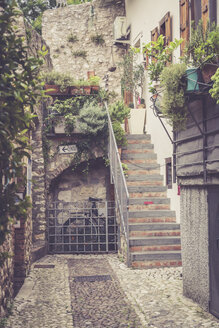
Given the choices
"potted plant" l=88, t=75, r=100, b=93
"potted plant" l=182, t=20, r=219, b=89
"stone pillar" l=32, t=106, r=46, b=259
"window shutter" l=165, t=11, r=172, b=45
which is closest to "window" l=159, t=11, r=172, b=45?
"window shutter" l=165, t=11, r=172, b=45

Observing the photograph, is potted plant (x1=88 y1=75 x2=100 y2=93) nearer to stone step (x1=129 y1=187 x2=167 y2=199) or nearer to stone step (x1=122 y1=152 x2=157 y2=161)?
stone step (x1=122 y1=152 x2=157 y2=161)

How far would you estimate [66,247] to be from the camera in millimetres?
11297

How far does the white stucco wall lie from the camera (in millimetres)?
9484

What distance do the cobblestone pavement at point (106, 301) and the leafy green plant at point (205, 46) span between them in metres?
2.95

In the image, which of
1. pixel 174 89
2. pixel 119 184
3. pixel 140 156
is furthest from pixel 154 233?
pixel 174 89

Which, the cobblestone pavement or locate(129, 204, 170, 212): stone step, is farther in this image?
locate(129, 204, 170, 212): stone step

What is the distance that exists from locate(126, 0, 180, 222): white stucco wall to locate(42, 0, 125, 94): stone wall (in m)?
1.09

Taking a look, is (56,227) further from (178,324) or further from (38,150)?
(178,324)

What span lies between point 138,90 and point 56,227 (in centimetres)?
460

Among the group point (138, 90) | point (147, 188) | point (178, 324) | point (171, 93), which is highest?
point (138, 90)

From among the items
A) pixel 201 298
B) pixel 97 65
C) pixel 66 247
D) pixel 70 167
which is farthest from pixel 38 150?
pixel 201 298

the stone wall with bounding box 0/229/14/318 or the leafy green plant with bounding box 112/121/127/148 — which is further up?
the leafy green plant with bounding box 112/121/127/148

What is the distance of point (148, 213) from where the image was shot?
955cm

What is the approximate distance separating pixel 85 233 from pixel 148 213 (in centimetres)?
227
